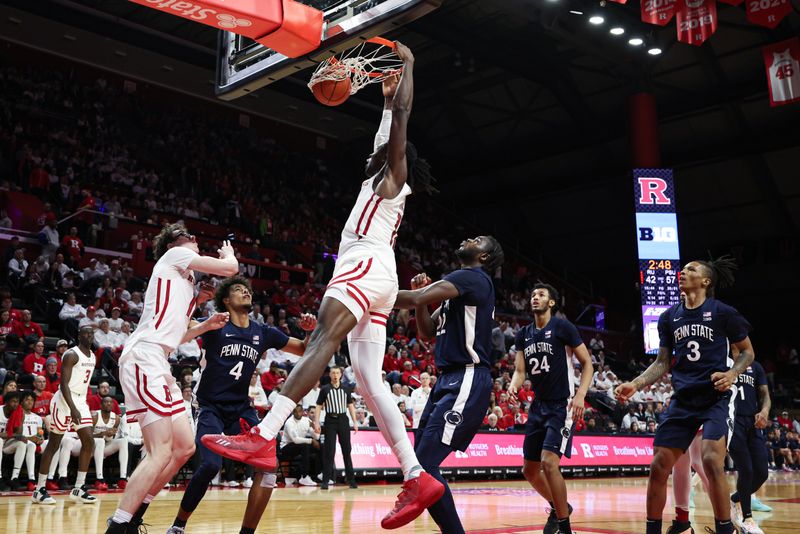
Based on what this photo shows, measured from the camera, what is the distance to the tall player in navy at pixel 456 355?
168 inches

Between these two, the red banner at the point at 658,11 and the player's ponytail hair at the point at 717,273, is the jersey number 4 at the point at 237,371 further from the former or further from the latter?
the red banner at the point at 658,11

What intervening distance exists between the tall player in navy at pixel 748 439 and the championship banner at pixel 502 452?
17.2ft

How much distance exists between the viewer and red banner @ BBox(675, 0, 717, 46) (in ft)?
50.3

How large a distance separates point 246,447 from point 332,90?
8.59ft

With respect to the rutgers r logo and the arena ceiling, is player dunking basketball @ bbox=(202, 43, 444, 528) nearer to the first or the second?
the arena ceiling

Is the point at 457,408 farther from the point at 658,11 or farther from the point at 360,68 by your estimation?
the point at 658,11

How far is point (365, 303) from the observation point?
400cm

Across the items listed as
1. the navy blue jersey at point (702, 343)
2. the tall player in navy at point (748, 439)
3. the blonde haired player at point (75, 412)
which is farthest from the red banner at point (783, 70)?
the blonde haired player at point (75, 412)

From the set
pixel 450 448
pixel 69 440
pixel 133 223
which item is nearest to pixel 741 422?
pixel 450 448

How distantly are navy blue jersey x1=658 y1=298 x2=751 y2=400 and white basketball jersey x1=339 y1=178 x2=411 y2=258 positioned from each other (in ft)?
8.30

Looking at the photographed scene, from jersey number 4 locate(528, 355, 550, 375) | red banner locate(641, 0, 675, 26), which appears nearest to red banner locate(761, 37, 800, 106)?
red banner locate(641, 0, 675, 26)

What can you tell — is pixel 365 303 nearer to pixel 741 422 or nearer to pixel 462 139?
pixel 741 422

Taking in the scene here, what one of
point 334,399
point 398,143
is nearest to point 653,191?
point 334,399

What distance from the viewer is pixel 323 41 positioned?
5.98 m
